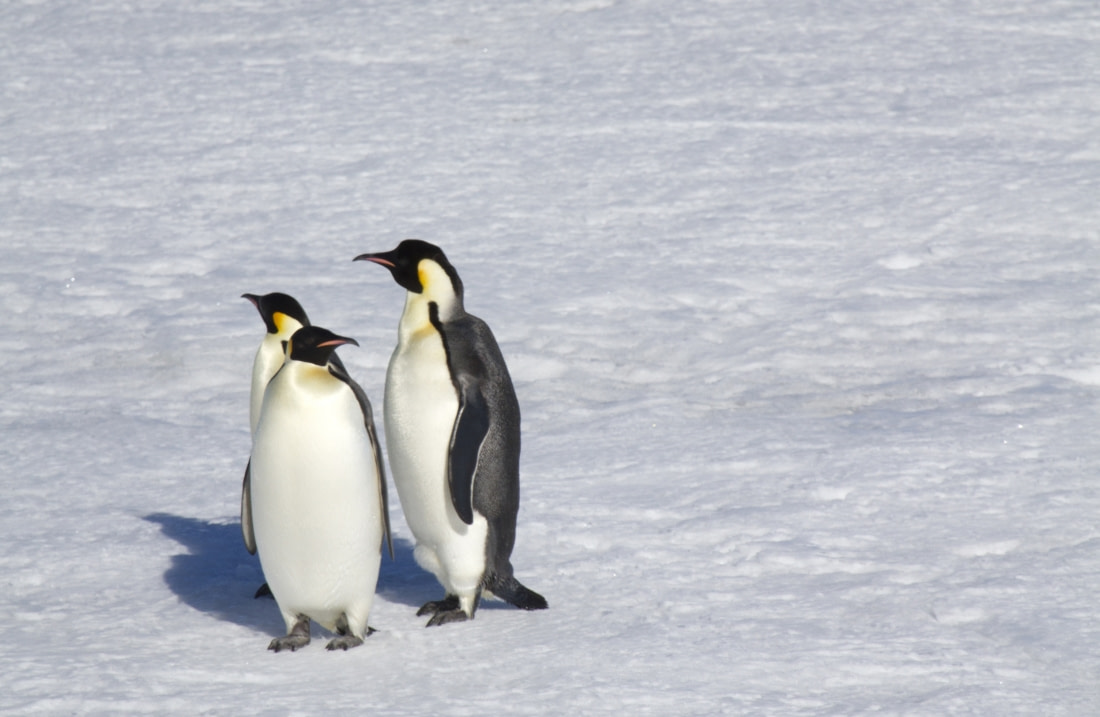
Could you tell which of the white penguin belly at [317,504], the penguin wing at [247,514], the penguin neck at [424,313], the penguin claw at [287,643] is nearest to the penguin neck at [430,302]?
the penguin neck at [424,313]

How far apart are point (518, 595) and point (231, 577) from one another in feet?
2.31

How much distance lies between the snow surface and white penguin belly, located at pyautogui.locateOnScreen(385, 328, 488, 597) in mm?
160

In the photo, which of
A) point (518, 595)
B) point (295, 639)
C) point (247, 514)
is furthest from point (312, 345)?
point (518, 595)

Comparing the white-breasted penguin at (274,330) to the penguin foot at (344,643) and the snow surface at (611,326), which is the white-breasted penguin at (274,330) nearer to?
the penguin foot at (344,643)

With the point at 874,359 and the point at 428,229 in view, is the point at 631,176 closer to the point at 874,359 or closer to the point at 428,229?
the point at 428,229

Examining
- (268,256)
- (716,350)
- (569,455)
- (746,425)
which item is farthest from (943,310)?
(268,256)

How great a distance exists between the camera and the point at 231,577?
311 cm

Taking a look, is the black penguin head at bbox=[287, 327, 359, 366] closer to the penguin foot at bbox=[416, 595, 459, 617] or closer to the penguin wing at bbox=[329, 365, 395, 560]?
the penguin wing at bbox=[329, 365, 395, 560]

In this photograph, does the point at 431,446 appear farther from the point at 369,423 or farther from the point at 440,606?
the point at 440,606

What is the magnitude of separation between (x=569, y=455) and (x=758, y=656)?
1.40m

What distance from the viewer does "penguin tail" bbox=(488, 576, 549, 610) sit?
2852mm

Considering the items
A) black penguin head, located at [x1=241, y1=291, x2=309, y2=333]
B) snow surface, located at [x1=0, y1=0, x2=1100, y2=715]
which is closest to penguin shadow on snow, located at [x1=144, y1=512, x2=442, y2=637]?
snow surface, located at [x1=0, y1=0, x2=1100, y2=715]

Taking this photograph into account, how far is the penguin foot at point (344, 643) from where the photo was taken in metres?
2.67

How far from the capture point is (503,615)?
9.50 feet
